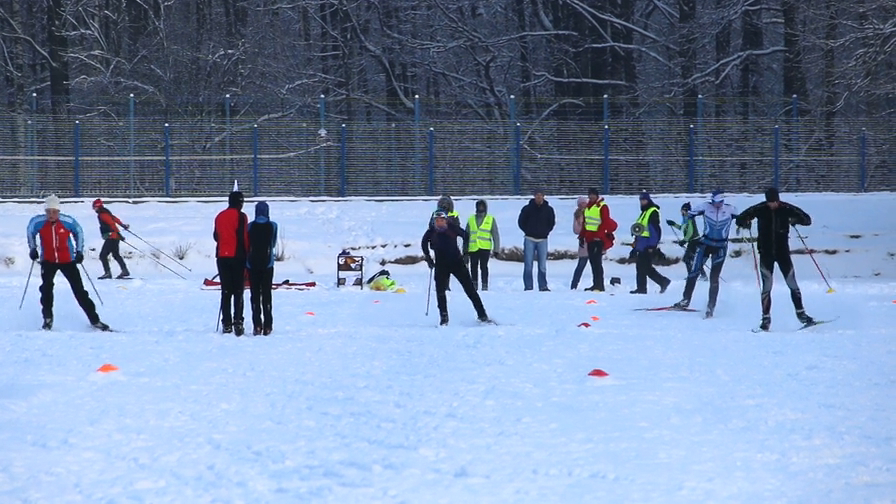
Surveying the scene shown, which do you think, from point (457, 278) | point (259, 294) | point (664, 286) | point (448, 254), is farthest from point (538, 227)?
point (259, 294)

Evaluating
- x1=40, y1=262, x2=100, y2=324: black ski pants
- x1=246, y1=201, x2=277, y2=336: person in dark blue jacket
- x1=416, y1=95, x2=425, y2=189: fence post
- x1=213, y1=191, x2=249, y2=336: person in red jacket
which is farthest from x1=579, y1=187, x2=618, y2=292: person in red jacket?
x1=416, y1=95, x2=425, y2=189: fence post

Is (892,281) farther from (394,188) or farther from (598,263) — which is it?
(394,188)

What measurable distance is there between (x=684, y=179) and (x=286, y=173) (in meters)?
9.57

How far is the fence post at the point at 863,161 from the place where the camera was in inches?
1187

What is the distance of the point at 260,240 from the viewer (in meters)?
13.5

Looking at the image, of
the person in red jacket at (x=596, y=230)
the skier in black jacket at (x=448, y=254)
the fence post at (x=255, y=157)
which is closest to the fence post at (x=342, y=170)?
the fence post at (x=255, y=157)

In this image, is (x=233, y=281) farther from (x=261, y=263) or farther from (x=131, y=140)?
(x=131, y=140)

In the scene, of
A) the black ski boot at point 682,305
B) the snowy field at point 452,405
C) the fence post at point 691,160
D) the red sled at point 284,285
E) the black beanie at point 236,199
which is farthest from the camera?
the fence post at point 691,160

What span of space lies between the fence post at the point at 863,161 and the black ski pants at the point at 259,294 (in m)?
20.5

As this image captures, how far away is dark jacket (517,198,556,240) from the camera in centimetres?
2048

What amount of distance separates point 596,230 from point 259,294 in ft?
25.6

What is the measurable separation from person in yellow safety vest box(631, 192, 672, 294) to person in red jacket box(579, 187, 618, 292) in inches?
25.5

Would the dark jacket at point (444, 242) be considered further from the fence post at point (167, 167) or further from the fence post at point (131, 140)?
the fence post at point (131, 140)

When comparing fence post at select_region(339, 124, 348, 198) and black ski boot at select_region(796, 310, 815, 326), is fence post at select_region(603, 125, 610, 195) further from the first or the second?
black ski boot at select_region(796, 310, 815, 326)
